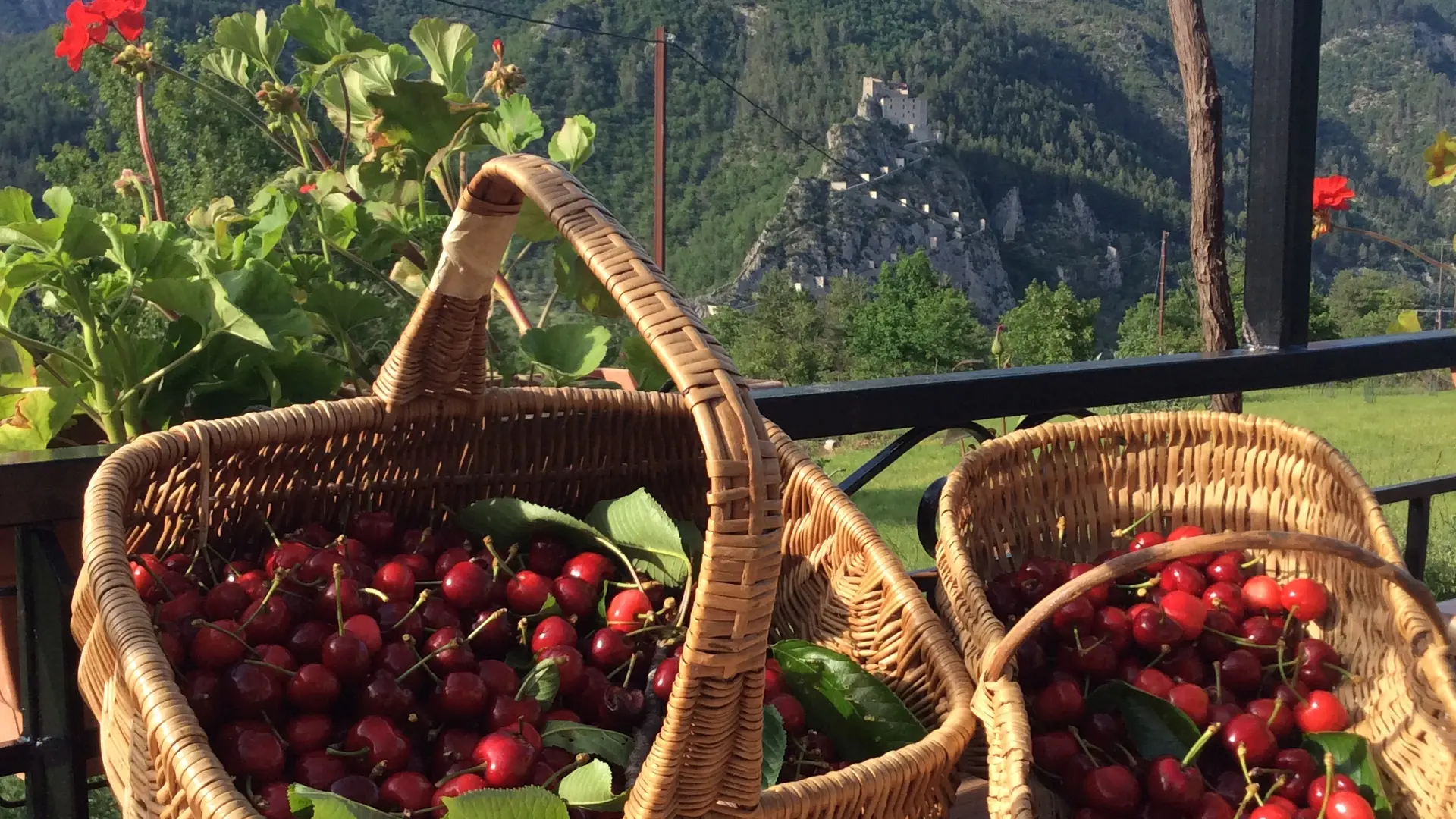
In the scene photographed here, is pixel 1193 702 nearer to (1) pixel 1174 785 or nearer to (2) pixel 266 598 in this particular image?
(1) pixel 1174 785

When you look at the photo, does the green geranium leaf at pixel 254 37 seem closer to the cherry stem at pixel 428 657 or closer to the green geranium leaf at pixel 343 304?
the green geranium leaf at pixel 343 304

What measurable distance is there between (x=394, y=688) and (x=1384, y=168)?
3086cm

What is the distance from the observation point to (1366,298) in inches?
858

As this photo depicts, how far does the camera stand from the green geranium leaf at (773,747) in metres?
0.66

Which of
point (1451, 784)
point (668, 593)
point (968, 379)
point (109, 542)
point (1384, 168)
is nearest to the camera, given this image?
point (109, 542)

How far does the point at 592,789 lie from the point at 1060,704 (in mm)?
359

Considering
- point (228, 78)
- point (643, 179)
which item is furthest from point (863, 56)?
point (228, 78)

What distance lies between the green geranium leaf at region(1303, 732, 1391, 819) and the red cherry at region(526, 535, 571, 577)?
0.55 metres

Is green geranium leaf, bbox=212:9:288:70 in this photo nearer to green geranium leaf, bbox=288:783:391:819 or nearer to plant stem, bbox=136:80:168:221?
→ plant stem, bbox=136:80:168:221

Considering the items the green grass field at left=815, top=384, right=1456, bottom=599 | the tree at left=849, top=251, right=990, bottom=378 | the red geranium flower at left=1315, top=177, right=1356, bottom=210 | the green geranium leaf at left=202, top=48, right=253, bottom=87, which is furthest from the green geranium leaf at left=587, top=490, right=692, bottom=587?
the tree at left=849, top=251, right=990, bottom=378

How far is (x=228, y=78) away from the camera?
1261 millimetres

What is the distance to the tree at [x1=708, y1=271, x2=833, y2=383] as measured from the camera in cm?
2311

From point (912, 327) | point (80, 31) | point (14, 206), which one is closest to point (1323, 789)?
point (14, 206)

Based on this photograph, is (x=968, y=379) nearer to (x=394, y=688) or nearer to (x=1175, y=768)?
(x=1175, y=768)
